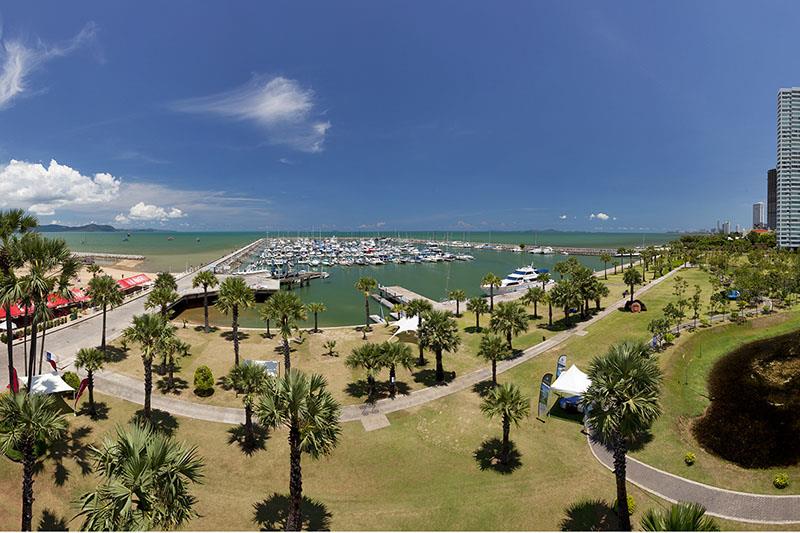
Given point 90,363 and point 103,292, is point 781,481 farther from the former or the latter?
point 103,292

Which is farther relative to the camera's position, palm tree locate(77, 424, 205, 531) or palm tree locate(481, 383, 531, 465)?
palm tree locate(481, 383, 531, 465)

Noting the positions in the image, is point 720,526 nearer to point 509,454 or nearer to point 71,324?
point 509,454

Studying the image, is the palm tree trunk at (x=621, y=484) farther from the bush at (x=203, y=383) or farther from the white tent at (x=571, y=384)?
the bush at (x=203, y=383)

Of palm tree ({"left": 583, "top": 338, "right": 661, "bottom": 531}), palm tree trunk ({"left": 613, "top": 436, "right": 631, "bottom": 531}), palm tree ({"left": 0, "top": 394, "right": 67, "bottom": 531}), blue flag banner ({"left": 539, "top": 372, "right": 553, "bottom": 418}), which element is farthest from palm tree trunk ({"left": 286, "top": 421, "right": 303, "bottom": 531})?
blue flag banner ({"left": 539, "top": 372, "right": 553, "bottom": 418})

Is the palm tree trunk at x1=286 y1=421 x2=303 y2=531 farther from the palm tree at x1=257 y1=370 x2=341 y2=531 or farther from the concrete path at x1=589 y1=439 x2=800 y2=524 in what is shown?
the concrete path at x1=589 y1=439 x2=800 y2=524

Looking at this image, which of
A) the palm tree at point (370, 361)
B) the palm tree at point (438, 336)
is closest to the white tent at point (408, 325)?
the palm tree at point (438, 336)

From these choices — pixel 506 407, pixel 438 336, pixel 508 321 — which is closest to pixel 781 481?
pixel 506 407
